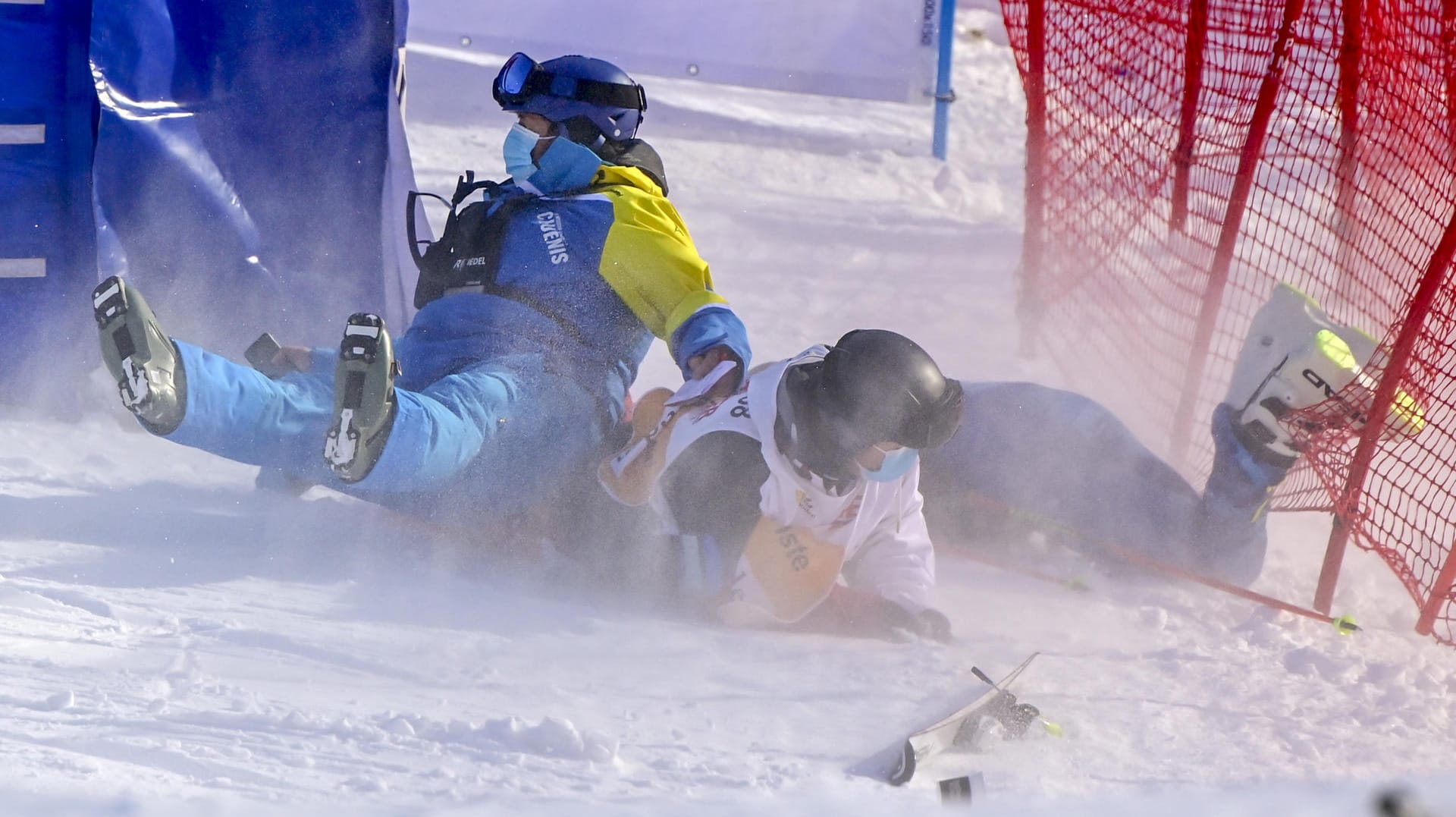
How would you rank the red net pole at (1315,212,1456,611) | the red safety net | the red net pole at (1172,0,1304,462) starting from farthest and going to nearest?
the red net pole at (1172,0,1304,462) → the red safety net → the red net pole at (1315,212,1456,611)

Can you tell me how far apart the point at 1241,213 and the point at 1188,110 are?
443 mm

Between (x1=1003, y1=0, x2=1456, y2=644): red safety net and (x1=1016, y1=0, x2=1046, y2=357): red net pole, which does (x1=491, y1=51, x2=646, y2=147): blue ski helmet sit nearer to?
(x1=1003, y1=0, x2=1456, y2=644): red safety net

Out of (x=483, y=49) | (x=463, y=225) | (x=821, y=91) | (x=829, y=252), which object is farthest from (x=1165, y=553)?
(x=483, y=49)

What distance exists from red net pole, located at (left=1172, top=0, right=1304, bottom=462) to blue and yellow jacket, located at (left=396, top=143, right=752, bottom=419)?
1927 millimetres

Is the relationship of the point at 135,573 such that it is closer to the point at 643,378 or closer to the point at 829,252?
the point at 643,378

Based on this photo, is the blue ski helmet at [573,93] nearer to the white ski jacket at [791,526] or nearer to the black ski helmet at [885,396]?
the white ski jacket at [791,526]

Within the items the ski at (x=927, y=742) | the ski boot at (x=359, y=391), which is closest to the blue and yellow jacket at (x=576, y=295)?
the ski boot at (x=359, y=391)

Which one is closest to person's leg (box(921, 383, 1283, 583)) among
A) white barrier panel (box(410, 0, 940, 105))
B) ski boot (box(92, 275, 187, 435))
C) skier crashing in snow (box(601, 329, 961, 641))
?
skier crashing in snow (box(601, 329, 961, 641))

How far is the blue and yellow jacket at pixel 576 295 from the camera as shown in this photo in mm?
3131

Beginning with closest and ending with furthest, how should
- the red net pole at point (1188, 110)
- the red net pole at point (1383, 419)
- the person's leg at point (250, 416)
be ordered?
the person's leg at point (250, 416)
the red net pole at point (1383, 419)
the red net pole at point (1188, 110)

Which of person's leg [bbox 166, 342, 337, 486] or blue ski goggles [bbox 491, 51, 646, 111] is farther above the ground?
blue ski goggles [bbox 491, 51, 646, 111]

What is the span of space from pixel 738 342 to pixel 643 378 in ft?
5.02

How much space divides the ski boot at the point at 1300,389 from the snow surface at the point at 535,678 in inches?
16.6

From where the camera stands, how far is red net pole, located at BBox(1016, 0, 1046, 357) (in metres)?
4.79
